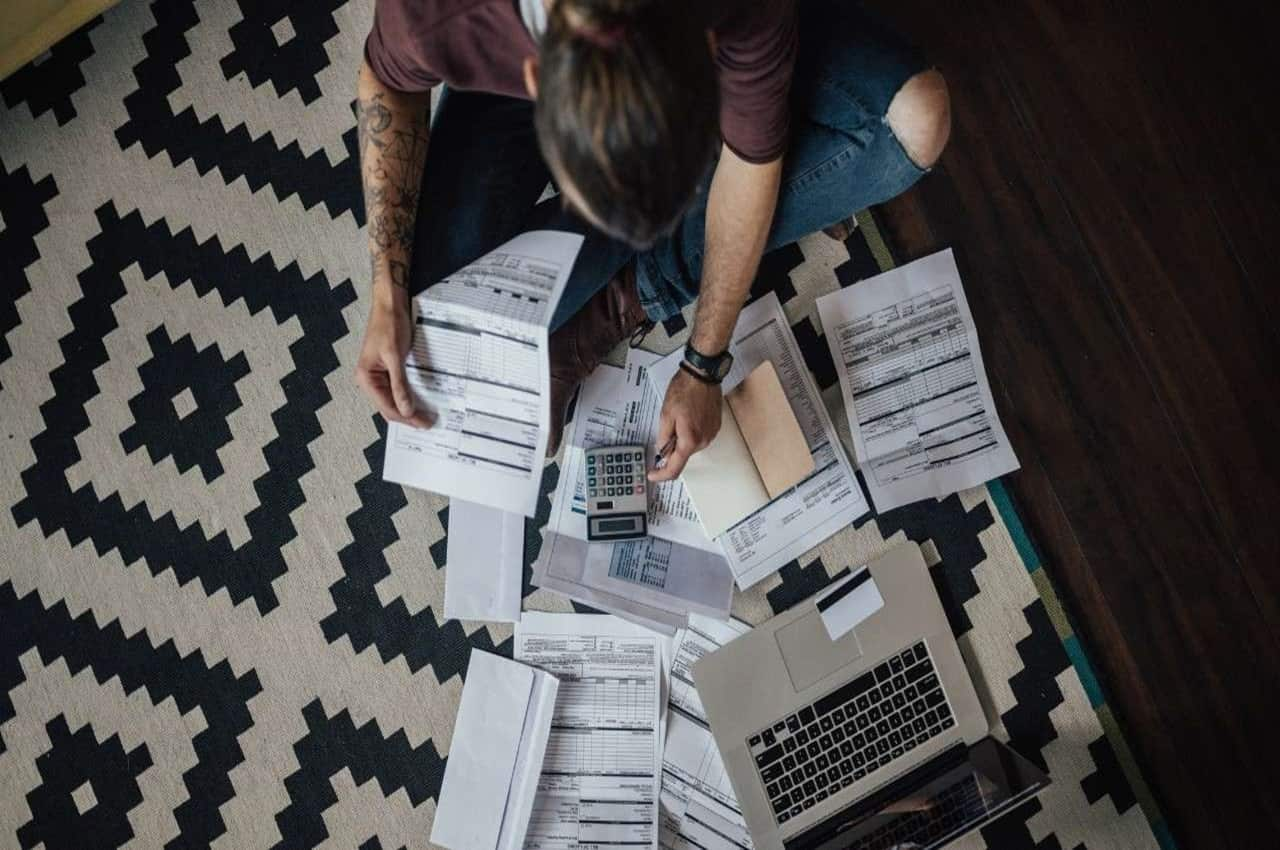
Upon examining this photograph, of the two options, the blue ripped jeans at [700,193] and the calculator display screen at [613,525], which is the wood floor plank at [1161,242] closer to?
the blue ripped jeans at [700,193]

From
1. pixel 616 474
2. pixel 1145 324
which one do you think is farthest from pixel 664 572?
pixel 1145 324

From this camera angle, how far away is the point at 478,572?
1390 millimetres

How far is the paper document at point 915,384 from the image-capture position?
135 centimetres

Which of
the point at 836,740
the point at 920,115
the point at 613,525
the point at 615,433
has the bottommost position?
the point at 836,740

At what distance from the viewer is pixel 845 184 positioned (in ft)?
3.91

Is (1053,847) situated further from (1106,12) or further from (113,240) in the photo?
(113,240)

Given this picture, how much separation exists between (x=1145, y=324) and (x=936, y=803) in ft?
2.30

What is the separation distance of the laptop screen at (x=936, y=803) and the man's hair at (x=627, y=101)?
84cm

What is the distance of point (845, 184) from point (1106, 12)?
21.7 inches

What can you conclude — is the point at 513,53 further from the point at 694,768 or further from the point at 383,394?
the point at 694,768

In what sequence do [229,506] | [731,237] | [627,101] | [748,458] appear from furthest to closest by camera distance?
[229,506], [748,458], [731,237], [627,101]

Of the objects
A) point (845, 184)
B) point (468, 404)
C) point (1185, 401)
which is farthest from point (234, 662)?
point (1185, 401)

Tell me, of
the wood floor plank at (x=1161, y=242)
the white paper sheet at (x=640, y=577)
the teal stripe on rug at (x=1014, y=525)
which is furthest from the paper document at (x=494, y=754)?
the wood floor plank at (x=1161, y=242)

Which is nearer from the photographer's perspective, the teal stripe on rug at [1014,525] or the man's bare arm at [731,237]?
the man's bare arm at [731,237]
